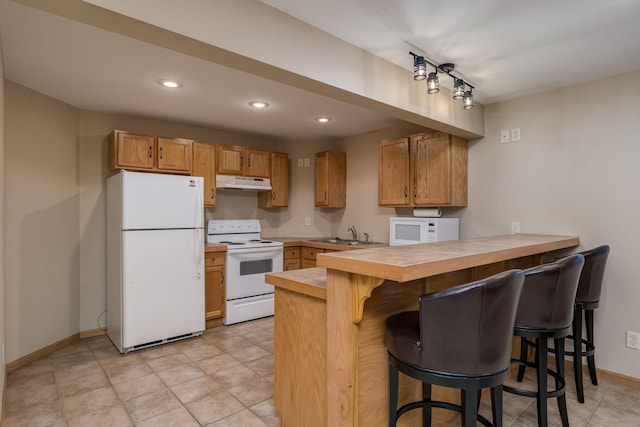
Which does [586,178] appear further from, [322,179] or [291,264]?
[291,264]

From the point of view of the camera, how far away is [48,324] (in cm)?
314

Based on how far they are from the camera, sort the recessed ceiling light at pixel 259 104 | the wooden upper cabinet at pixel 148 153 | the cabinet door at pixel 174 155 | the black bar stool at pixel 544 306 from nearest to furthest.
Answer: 1. the black bar stool at pixel 544 306
2. the recessed ceiling light at pixel 259 104
3. the wooden upper cabinet at pixel 148 153
4. the cabinet door at pixel 174 155

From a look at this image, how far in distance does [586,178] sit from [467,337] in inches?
90.8

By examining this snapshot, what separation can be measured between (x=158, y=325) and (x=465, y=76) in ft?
11.4

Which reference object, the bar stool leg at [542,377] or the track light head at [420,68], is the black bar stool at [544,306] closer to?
the bar stool leg at [542,377]

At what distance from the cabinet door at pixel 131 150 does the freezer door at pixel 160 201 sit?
0.41 meters

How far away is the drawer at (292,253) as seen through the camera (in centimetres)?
447

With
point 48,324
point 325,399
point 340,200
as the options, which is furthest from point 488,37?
point 48,324

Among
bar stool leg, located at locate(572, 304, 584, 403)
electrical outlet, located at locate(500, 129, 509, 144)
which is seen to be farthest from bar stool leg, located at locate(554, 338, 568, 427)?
electrical outlet, located at locate(500, 129, 509, 144)

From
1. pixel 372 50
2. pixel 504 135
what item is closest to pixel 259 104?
pixel 372 50

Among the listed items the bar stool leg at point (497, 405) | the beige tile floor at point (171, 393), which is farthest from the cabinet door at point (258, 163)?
the bar stool leg at point (497, 405)

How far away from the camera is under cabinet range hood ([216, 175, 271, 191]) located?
4164 millimetres

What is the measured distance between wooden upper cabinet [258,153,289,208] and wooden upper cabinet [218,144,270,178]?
126 millimetres

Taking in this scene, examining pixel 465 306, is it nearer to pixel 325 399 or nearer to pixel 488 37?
pixel 325 399
